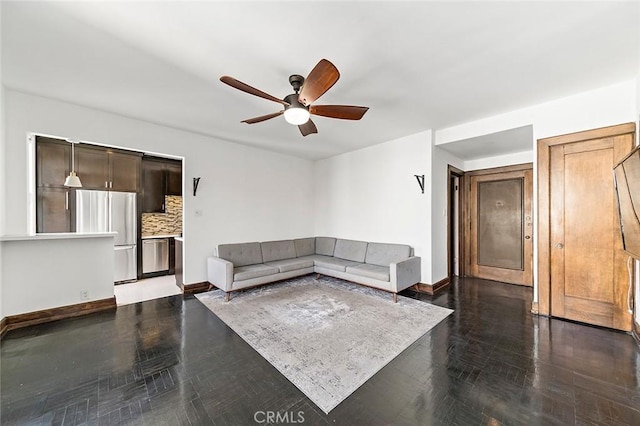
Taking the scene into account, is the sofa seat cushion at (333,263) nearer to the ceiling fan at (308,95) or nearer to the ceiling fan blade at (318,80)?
the ceiling fan at (308,95)

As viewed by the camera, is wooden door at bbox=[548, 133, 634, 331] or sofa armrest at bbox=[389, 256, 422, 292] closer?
wooden door at bbox=[548, 133, 634, 331]

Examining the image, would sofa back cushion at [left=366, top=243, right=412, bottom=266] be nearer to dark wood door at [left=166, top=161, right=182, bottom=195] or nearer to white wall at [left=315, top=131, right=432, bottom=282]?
white wall at [left=315, top=131, right=432, bottom=282]

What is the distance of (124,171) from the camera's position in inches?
190

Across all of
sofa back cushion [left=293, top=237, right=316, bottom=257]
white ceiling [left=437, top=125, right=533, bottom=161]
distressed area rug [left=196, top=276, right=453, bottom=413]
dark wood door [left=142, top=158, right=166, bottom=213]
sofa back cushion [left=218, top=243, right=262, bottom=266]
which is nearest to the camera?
distressed area rug [left=196, top=276, right=453, bottom=413]

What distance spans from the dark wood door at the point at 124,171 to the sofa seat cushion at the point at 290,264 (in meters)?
3.13

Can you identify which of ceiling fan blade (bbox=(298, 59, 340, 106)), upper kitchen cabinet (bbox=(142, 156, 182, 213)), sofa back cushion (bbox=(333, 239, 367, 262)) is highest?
ceiling fan blade (bbox=(298, 59, 340, 106))

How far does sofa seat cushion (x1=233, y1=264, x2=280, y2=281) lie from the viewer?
3967 millimetres

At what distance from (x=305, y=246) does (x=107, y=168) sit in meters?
4.08

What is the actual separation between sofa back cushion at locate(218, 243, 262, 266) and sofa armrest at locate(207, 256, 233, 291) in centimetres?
22

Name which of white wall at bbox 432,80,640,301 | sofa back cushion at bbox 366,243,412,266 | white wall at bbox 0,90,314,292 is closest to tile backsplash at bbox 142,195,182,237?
white wall at bbox 0,90,314,292

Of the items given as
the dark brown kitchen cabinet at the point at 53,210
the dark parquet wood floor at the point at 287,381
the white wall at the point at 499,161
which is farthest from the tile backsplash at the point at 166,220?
the white wall at the point at 499,161

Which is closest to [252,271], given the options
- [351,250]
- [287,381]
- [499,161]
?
[351,250]

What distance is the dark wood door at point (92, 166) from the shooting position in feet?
14.2

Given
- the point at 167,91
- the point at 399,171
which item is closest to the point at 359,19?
the point at 167,91
